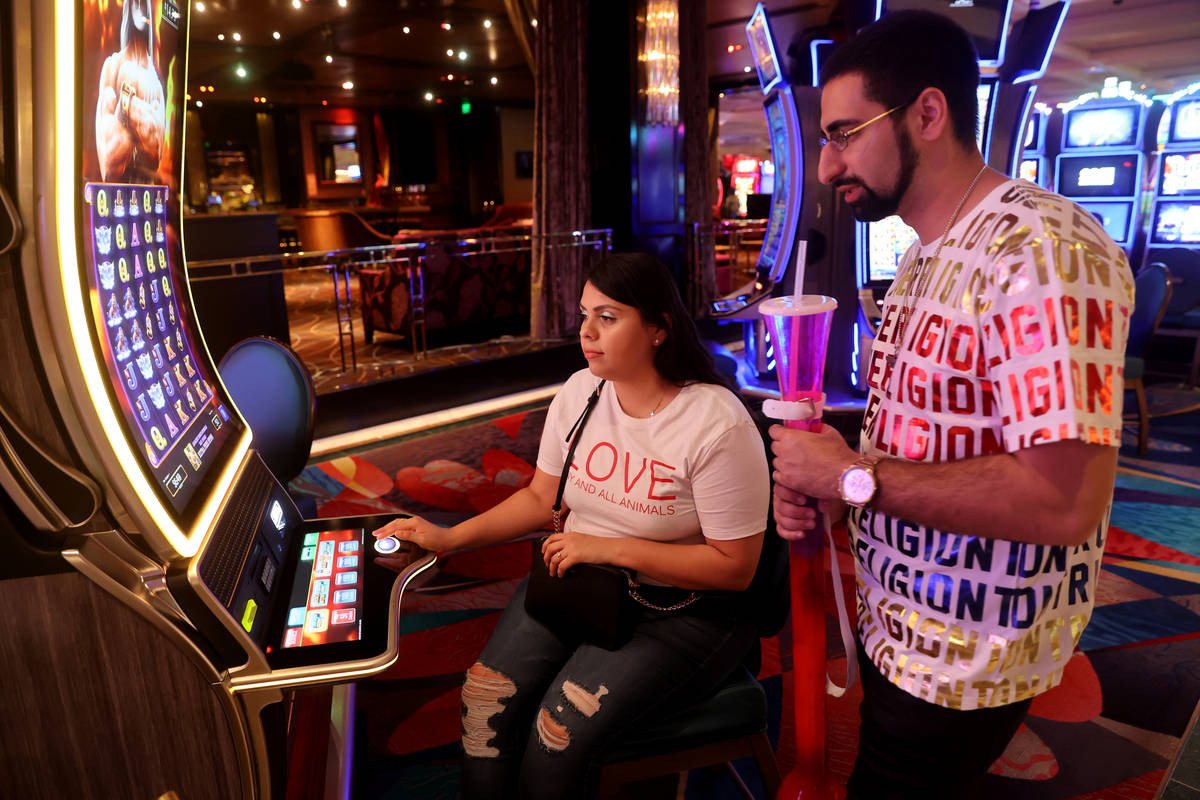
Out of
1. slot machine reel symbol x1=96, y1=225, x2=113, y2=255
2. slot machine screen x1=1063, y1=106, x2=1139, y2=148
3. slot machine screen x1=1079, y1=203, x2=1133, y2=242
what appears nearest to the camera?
slot machine reel symbol x1=96, y1=225, x2=113, y2=255

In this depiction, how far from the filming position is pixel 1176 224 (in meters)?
5.68

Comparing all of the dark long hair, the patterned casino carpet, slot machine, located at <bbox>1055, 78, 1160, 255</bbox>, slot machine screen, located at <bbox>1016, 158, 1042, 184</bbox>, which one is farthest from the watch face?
slot machine screen, located at <bbox>1016, 158, 1042, 184</bbox>

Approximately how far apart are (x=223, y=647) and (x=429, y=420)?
3.56m

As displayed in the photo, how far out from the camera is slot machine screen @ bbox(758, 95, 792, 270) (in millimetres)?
3186

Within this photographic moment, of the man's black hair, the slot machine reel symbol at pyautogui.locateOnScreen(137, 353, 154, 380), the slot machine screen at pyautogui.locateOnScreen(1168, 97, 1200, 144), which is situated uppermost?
the slot machine screen at pyautogui.locateOnScreen(1168, 97, 1200, 144)

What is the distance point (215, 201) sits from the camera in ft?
38.4

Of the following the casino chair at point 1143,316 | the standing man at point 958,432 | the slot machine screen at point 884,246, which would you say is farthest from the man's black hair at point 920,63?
the casino chair at point 1143,316

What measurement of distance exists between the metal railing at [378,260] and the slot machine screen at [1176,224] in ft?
13.6

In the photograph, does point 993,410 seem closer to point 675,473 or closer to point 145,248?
point 675,473

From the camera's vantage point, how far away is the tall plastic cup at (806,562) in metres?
0.93

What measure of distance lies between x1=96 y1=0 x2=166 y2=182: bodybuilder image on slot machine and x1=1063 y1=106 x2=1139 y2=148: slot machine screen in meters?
6.86

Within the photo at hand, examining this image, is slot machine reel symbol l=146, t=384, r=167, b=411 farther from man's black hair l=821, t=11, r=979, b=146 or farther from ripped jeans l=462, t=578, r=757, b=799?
man's black hair l=821, t=11, r=979, b=146

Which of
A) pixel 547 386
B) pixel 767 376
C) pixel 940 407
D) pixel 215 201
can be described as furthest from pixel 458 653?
pixel 215 201

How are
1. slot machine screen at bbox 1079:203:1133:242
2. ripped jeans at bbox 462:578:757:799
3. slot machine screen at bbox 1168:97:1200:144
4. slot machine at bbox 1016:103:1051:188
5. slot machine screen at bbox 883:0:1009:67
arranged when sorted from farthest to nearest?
slot machine at bbox 1016:103:1051:188, slot machine screen at bbox 1079:203:1133:242, slot machine screen at bbox 1168:97:1200:144, slot machine screen at bbox 883:0:1009:67, ripped jeans at bbox 462:578:757:799
